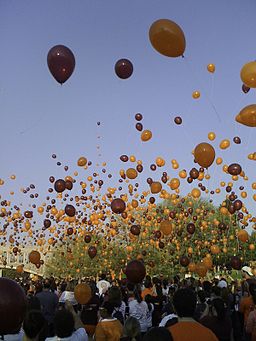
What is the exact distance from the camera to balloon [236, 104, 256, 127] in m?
8.31

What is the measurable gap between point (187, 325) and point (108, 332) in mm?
1780

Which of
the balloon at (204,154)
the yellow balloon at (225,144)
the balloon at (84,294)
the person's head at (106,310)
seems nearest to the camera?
the person's head at (106,310)

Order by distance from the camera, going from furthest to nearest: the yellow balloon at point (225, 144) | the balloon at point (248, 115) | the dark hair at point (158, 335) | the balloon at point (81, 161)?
the balloon at point (81, 161), the yellow balloon at point (225, 144), the balloon at point (248, 115), the dark hair at point (158, 335)

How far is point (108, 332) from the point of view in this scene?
16.0 ft

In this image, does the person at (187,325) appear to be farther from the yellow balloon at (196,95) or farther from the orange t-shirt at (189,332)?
the yellow balloon at (196,95)

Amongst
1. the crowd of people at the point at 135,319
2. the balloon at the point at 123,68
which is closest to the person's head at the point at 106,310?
the crowd of people at the point at 135,319

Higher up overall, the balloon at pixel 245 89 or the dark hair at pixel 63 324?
the balloon at pixel 245 89

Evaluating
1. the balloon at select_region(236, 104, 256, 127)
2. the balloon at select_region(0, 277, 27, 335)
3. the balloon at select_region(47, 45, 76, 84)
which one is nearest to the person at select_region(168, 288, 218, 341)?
the balloon at select_region(0, 277, 27, 335)

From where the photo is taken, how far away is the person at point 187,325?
326cm

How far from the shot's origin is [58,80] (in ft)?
28.4

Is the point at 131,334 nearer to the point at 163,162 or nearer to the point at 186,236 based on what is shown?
the point at 163,162

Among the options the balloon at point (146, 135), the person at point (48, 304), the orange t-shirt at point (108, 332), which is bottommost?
the person at point (48, 304)

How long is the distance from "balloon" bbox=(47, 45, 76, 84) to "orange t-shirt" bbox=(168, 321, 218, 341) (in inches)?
243

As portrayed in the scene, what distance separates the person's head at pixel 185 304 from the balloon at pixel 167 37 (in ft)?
16.7
